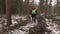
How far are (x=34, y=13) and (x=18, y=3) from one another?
40.4 feet

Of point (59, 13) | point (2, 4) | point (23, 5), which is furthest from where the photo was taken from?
point (59, 13)

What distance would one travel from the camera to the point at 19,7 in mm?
24531

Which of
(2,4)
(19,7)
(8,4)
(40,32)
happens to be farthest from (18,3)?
(40,32)

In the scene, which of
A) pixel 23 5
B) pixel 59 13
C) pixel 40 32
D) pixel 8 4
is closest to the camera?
pixel 40 32

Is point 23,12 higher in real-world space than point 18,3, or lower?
lower

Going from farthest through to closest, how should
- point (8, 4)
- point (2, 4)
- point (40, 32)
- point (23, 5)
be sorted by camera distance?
1. point (23, 5)
2. point (2, 4)
3. point (8, 4)
4. point (40, 32)

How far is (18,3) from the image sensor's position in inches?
961

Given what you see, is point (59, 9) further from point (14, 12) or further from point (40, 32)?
point (40, 32)

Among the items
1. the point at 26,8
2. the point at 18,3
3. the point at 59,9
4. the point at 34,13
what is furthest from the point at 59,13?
the point at 34,13

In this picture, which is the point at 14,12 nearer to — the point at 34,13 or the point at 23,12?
the point at 23,12

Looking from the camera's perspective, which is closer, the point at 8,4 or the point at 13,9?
the point at 8,4

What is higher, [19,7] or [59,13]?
[19,7]

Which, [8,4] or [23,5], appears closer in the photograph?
[8,4]

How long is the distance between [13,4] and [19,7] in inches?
48.0
